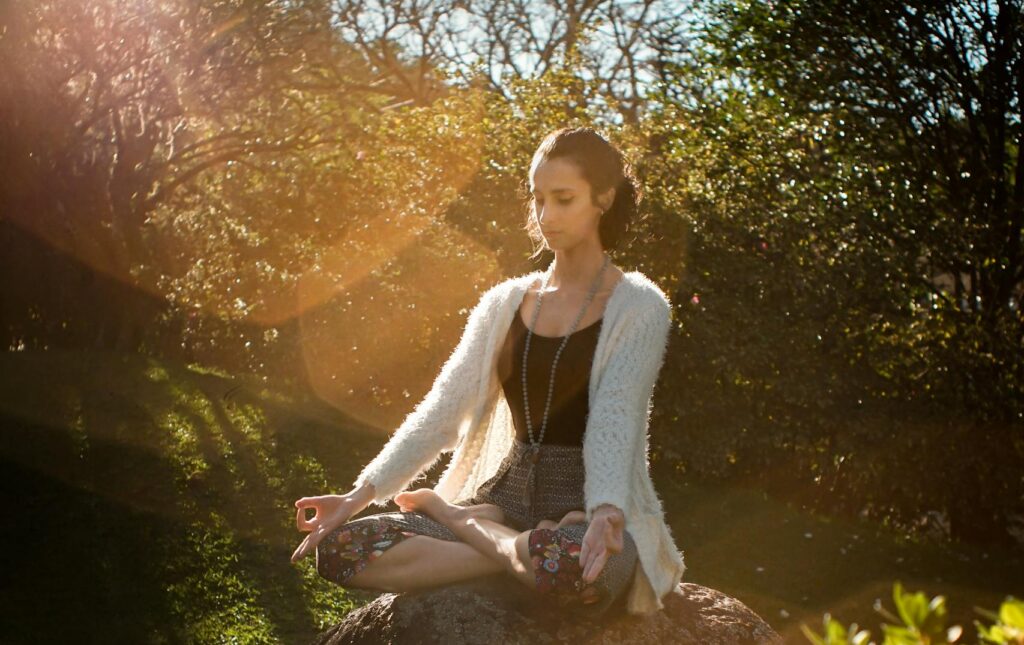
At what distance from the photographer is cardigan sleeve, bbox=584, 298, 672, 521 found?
13.2 feet

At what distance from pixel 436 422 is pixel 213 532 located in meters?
4.53

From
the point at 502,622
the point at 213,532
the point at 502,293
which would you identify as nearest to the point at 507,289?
the point at 502,293

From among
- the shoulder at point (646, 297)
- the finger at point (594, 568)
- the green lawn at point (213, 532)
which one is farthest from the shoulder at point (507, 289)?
the green lawn at point (213, 532)

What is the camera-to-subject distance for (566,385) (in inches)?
174

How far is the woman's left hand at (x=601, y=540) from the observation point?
12.4 ft

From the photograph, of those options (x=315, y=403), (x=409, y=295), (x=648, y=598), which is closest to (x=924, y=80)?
(x=409, y=295)

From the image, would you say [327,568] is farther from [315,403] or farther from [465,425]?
[315,403]

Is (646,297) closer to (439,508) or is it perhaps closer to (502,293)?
(502,293)

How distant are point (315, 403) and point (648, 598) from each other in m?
8.57

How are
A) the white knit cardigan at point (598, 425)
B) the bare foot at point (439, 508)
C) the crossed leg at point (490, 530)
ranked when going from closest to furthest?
the crossed leg at point (490, 530), the white knit cardigan at point (598, 425), the bare foot at point (439, 508)

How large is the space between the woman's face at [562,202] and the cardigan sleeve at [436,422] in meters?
0.40

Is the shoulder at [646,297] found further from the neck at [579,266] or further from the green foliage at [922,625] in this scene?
the green foliage at [922,625]

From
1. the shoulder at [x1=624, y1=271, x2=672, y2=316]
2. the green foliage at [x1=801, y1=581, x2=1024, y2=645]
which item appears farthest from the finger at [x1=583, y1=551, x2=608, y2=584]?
the green foliage at [x1=801, y1=581, x2=1024, y2=645]

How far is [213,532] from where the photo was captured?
28.0ft
